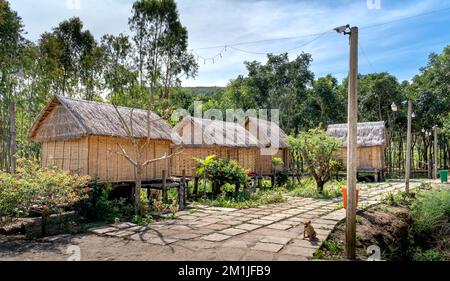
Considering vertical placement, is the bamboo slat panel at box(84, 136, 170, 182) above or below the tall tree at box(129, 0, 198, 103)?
below

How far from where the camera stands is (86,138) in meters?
11.5

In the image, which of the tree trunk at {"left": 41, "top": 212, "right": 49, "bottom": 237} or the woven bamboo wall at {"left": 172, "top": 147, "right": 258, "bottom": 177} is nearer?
the tree trunk at {"left": 41, "top": 212, "right": 49, "bottom": 237}

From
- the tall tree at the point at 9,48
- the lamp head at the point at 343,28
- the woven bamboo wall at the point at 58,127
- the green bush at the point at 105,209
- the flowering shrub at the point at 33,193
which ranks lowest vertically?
the green bush at the point at 105,209

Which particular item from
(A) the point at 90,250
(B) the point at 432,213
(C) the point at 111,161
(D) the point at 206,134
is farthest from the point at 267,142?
(A) the point at 90,250

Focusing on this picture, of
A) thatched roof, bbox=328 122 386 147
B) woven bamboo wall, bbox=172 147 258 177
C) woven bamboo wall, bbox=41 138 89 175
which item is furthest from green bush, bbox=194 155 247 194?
thatched roof, bbox=328 122 386 147

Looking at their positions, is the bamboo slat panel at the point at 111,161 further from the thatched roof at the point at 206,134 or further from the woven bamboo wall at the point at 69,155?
the thatched roof at the point at 206,134

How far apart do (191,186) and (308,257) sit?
10.3 metres

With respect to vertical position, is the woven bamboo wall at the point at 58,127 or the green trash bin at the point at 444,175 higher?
the woven bamboo wall at the point at 58,127

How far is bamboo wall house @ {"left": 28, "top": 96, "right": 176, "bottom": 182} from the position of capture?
1148cm

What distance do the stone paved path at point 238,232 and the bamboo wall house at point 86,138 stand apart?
3209 millimetres

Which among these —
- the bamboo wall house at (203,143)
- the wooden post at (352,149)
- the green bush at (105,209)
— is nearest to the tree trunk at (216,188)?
the bamboo wall house at (203,143)

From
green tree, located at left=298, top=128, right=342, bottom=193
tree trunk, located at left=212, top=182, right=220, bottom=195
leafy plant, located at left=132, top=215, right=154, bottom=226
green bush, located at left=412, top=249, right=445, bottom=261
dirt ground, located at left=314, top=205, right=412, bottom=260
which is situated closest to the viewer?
dirt ground, located at left=314, top=205, right=412, bottom=260

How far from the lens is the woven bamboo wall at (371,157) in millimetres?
24348

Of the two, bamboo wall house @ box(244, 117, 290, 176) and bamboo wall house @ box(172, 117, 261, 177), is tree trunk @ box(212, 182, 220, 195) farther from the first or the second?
bamboo wall house @ box(244, 117, 290, 176)
